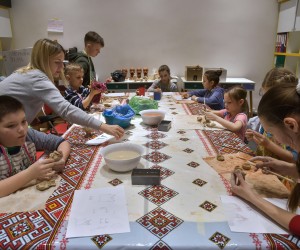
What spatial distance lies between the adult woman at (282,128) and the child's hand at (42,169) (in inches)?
29.0

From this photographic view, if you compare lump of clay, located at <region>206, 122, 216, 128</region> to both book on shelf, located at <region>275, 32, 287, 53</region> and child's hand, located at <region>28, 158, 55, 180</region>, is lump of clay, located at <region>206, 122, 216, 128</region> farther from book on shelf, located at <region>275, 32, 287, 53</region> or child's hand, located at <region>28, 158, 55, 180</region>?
book on shelf, located at <region>275, 32, 287, 53</region>

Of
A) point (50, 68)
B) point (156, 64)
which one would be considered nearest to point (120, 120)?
point (50, 68)

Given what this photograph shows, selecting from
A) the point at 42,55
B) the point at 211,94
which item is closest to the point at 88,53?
the point at 211,94

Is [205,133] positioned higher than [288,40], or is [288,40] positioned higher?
[288,40]

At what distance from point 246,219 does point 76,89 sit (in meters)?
2.21

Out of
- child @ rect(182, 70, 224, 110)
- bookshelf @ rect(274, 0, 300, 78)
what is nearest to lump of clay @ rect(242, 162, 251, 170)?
child @ rect(182, 70, 224, 110)

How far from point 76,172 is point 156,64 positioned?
367 cm

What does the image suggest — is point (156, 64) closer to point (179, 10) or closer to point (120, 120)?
point (179, 10)

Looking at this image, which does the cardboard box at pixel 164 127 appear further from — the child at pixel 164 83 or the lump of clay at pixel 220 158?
the child at pixel 164 83

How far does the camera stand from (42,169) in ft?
3.40

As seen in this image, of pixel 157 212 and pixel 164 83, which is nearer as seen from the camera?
pixel 157 212

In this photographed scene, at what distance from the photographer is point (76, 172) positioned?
3.82 feet

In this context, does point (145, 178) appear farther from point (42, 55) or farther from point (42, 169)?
point (42, 55)

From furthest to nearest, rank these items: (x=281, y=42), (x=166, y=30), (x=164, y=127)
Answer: (x=166, y=30) → (x=281, y=42) → (x=164, y=127)
